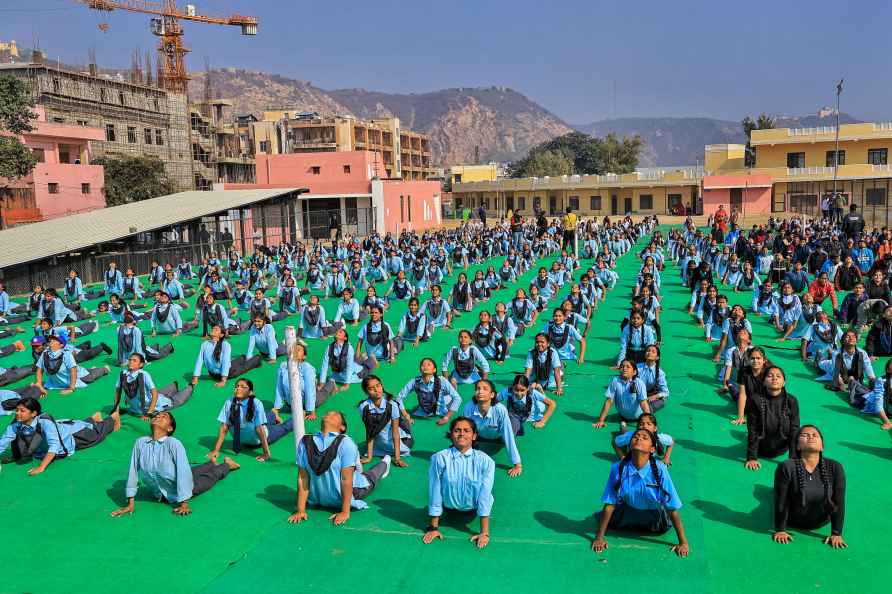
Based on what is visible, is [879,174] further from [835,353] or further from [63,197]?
[63,197]

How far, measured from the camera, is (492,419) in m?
7.61

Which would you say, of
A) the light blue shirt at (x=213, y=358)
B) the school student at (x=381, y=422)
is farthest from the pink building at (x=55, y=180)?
the school student at (x=381, y=422)

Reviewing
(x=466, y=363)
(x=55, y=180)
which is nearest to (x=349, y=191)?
(x=55, y=180)

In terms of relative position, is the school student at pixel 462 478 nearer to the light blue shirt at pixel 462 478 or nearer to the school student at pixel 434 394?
the light blue shirt at pixel 462 478

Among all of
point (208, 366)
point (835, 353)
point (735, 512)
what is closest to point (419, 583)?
point (735, 512)

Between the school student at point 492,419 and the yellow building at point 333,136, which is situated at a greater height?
the yellow building at point 333,136

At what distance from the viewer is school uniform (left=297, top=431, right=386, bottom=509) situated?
243 inches

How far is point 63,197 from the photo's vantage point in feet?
116

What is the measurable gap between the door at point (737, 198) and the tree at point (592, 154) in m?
31.6

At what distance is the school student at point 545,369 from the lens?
382 inches

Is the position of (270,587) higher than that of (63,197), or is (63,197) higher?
(63,197)

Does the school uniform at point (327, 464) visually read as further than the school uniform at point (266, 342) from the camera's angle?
No

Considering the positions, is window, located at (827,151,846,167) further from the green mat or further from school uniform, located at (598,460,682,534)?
school uniform, located at (598,460,682,534)

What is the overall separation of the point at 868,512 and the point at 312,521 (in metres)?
4.46
